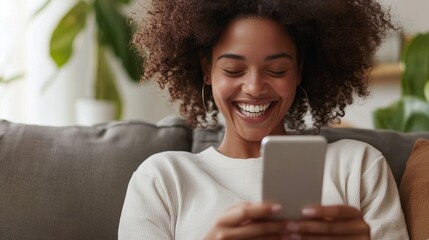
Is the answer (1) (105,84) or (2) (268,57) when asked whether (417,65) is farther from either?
(1) (105,84)

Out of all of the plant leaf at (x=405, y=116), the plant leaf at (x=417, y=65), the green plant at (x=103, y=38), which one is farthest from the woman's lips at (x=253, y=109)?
the green plant at (x=103, y=38)

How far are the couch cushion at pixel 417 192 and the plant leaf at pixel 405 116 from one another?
1.33ft

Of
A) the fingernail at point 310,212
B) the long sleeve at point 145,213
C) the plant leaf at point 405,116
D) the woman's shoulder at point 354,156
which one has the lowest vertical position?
the long sleeve at point 145,213


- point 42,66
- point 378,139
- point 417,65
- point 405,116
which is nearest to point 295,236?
point 378,139

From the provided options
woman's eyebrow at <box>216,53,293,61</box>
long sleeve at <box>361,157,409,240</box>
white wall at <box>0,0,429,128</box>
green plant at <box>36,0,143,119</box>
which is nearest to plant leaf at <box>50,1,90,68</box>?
green plant at <box>36,0,143,119</box>

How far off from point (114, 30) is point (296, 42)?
1465mm

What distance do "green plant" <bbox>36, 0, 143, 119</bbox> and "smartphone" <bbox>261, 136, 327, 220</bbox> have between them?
1.74m

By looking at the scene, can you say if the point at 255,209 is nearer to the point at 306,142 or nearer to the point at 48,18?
the point at 306,142

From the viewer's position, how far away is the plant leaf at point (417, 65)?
2.14 metres

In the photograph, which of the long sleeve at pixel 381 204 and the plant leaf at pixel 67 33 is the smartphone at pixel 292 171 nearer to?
the long sleeve at pixel 381 204

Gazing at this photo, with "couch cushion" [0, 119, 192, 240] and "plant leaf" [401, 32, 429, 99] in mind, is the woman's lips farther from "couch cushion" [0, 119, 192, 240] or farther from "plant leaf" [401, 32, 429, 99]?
"plant leaf" [401, 32, 429, 99]

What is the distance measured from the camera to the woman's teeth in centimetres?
145

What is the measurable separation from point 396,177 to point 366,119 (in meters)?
1.51

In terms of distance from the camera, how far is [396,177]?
1.66m
